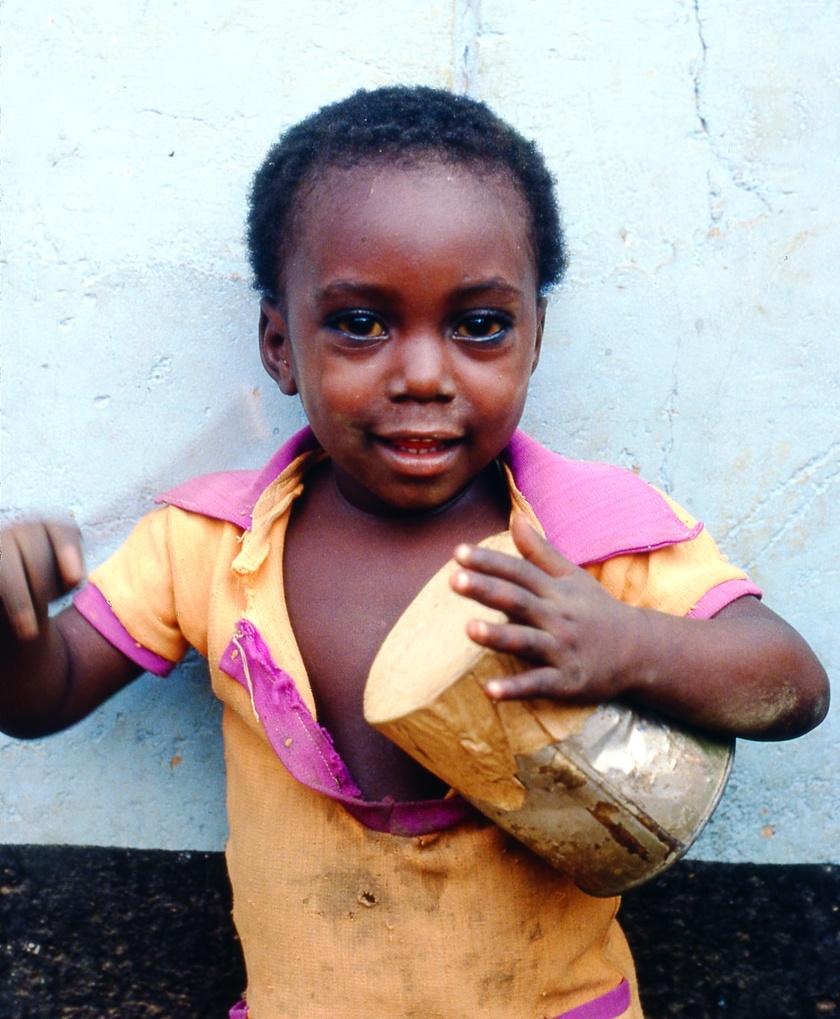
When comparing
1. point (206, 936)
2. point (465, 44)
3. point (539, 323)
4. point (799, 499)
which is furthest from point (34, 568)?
point (799, 499)

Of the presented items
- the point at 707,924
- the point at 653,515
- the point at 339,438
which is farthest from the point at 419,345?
the point at 707,924

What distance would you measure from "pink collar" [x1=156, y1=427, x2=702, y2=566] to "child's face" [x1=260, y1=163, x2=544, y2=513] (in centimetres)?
10

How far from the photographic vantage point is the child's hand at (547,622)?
3.21ft

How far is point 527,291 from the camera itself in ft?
4.55

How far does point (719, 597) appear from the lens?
130 cm

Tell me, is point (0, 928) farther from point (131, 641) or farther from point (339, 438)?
point (339, 438)

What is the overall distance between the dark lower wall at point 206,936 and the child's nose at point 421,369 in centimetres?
96

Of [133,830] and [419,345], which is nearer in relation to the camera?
[419,345]

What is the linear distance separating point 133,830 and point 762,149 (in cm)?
154

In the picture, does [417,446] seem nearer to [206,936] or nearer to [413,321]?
[413,321]

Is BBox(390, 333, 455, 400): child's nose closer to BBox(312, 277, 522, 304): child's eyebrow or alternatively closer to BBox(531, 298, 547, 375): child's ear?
BBox(312, 277, 522, 304): child's eyebrow

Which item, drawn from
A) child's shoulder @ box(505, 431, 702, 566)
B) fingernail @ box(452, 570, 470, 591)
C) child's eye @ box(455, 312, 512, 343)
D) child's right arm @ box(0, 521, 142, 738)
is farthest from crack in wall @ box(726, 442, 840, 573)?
child's right arm @ box(0, 521, 142, 738)

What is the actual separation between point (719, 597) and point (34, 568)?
82 centimetres

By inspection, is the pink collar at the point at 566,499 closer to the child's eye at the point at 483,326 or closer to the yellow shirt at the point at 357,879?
the yellow shirt at the point at 357,879
